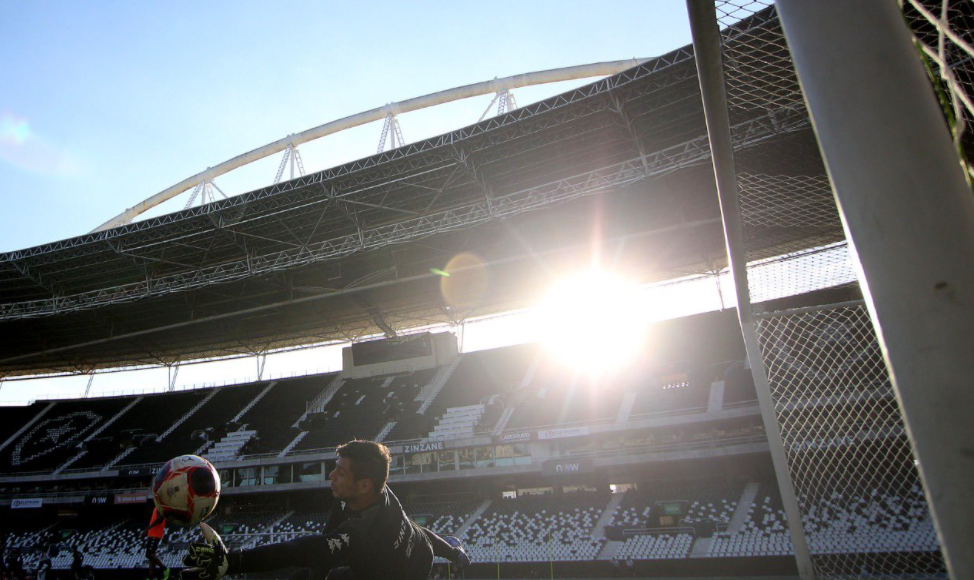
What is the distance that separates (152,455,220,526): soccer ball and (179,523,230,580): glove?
1.65 meters

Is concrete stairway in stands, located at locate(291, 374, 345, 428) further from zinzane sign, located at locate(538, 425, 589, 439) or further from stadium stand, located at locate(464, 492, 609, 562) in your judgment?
zinzane sign, located at locate(538, 425, 589, 439)

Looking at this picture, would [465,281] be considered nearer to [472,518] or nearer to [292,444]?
[472,518]

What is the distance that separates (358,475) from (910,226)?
2.69 metres

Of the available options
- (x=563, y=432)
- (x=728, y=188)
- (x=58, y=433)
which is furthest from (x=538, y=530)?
(x=58, y=433)

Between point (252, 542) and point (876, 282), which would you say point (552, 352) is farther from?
point (876, 282)

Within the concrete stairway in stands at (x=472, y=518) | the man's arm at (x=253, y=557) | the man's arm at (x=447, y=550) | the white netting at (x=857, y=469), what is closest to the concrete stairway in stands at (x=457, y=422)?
the concrete stairway in stands at (x=472, y=518)

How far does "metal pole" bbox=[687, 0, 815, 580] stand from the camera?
213 centimetres

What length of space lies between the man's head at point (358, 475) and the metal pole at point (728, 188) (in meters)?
2.34

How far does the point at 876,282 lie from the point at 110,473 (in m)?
35.1

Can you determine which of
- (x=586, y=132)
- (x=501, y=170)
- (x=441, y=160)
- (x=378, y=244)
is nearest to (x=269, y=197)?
(x=378, y=244)

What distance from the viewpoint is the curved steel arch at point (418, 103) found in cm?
3469

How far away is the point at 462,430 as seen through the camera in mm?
25109

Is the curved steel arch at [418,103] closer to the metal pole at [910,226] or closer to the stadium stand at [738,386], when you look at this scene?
the stadium stand at [738,386]

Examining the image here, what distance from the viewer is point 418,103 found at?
35875mm
